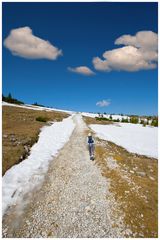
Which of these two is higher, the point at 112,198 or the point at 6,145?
the point at 6,145

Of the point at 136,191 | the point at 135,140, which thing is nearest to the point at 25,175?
the point at 136,191

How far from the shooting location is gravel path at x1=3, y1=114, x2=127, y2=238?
9.41 m

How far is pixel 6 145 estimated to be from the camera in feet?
75.5

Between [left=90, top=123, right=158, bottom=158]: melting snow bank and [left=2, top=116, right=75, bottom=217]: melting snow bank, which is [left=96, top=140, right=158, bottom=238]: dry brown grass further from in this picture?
[left=90, top=123, right=158, bottom=158]: melting snow bank

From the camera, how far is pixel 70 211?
10852 mm

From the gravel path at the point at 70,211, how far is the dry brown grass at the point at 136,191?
1.80ft

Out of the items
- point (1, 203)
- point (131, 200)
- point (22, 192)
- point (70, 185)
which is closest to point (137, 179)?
point (131, 200)

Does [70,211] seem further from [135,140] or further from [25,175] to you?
[135,140]

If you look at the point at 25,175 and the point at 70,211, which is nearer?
the point at 70,211

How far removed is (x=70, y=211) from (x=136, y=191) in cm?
476

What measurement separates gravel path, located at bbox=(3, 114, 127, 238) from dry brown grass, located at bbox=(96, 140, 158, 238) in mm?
547

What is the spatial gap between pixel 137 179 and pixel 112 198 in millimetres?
4068

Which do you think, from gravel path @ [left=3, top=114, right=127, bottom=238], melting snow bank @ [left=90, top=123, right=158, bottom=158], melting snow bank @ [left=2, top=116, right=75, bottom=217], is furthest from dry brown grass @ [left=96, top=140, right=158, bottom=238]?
melting snow bank @ [left=90, top=123, right=158, bottom=158]

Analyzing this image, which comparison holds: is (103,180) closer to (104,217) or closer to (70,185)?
(70,185)
